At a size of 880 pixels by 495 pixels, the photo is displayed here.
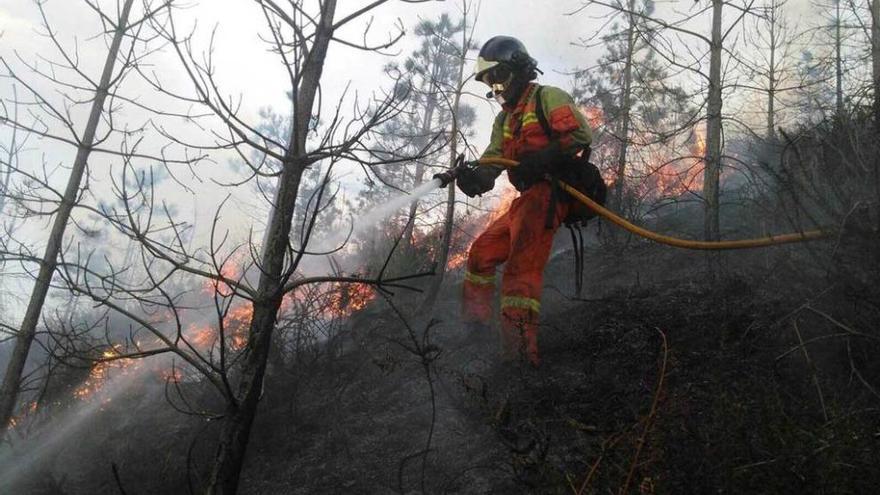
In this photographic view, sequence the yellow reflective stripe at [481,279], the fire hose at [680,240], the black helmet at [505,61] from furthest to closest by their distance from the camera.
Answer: the yellow reflective stripe at [481,279]
the black helmet at [505,61]
the fire hose at [680,240]

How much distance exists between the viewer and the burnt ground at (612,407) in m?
1.97

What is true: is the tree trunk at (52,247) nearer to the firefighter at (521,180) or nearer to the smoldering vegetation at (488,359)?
the smoldering vegetation at (488,359)

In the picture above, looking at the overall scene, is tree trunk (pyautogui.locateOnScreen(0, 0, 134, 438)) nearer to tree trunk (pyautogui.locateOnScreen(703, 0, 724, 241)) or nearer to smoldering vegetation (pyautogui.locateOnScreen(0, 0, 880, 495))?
smoldering vegetation (pyautogui.locateOnScreen(0, 0, 880, 495))

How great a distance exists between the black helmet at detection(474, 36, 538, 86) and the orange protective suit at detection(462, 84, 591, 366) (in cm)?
16

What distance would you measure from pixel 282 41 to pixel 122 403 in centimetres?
943

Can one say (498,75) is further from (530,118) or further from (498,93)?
(530,118)

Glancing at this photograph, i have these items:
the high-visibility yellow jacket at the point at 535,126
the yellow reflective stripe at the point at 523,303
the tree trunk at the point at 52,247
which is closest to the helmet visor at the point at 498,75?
the high-visibility yellow jacket at the point at 535,126

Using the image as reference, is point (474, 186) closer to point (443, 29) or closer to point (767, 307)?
point (767, 307)

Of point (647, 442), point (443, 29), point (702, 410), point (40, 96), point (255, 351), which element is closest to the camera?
point (647, 442)

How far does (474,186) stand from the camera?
4340 mm

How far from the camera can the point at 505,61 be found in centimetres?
451

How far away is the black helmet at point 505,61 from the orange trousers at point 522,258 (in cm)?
100

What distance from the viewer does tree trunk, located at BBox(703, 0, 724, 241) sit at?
6031 mm

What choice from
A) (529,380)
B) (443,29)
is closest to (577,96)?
(443,29)
